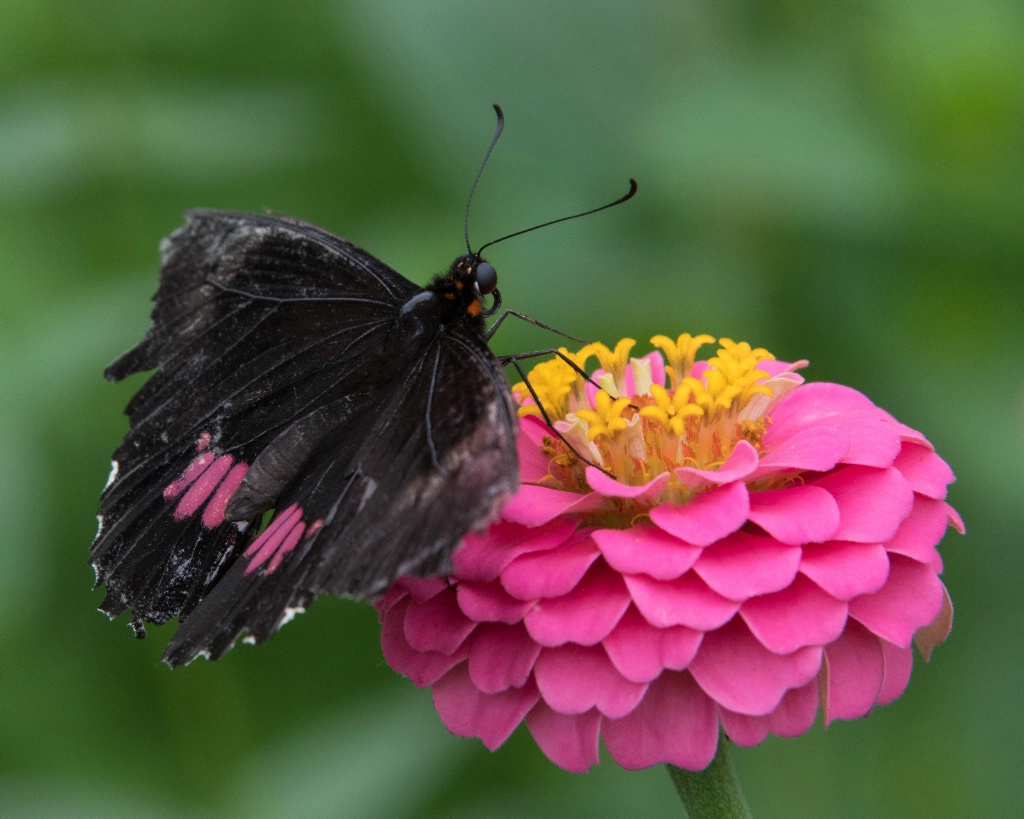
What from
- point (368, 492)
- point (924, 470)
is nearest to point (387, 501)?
point (368, 492)

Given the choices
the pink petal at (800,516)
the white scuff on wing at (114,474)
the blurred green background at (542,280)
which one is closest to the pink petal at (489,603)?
the pink petal at (800,516)

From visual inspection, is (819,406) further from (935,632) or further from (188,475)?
(188,475)

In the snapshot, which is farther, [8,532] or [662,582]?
[8,532]

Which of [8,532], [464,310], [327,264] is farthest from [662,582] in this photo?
[8,532]

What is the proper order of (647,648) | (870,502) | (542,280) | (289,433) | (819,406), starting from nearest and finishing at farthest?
(647,648) → (870,502) → (289,433) → (819,406) → (542,280)

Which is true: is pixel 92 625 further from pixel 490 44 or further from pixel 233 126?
pixel 490 44

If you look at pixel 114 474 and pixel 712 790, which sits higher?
pixel 114 474
